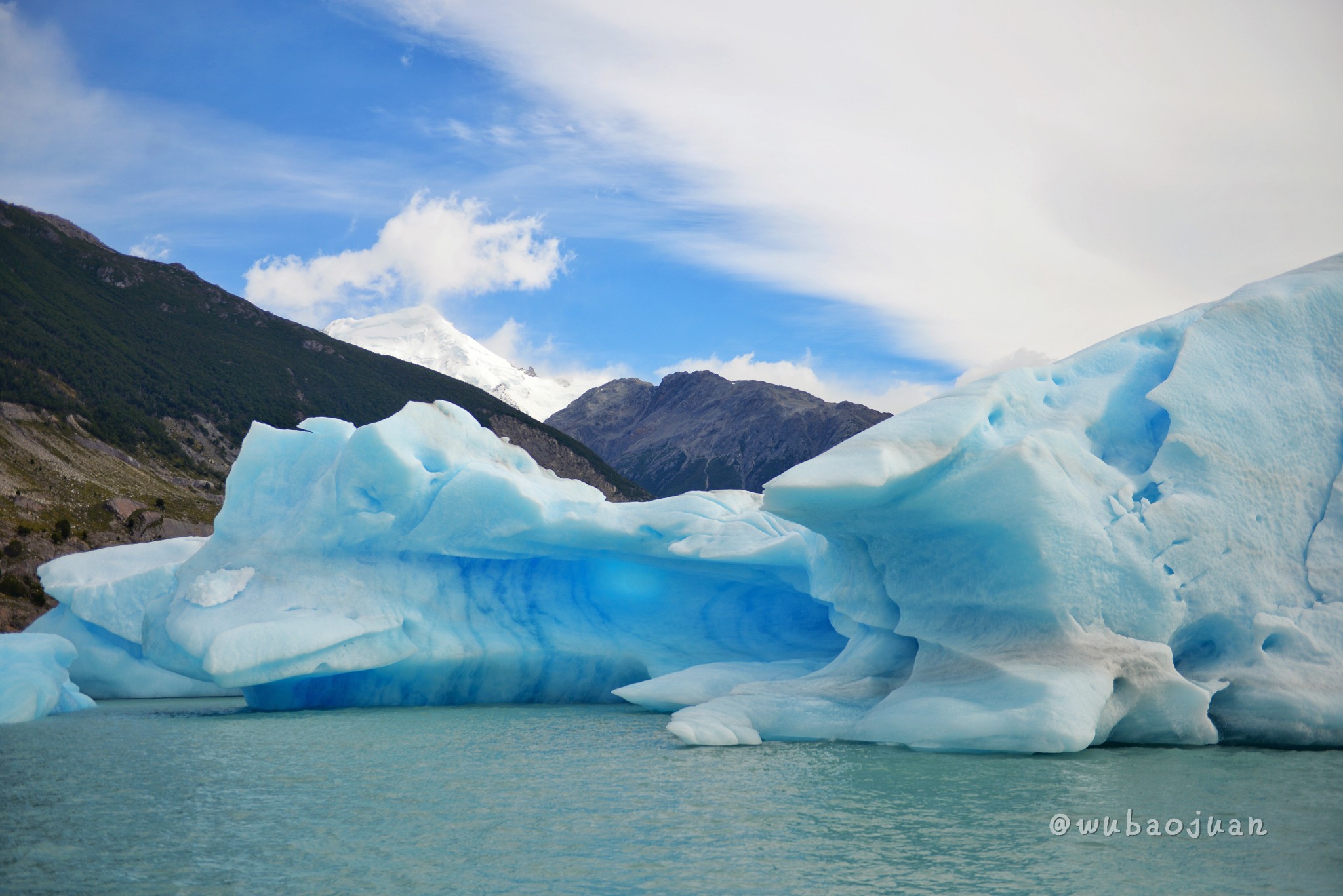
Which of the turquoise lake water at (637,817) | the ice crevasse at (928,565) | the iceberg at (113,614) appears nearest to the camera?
the turquoise lake water at (637,817)

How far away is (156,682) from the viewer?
15.4 metres

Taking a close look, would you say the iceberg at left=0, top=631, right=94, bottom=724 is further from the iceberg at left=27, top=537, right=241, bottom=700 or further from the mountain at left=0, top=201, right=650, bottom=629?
the mountain at left=0, top=201, right=650, bottom=629

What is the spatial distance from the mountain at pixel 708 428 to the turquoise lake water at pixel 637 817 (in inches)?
4198

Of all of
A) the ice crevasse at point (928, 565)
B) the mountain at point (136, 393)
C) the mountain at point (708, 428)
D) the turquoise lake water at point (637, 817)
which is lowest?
the turquoise lake water at point (637, 817)

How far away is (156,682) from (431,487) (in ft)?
22.1

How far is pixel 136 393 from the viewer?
5888cm

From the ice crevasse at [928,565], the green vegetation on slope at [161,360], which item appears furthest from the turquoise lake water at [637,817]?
the green vegetation on slope at [161,360]

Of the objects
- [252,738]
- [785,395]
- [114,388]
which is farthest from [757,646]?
[785,395]

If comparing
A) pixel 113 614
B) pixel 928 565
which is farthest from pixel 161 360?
pixel 928 565

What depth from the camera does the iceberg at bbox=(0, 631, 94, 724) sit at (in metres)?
10.8

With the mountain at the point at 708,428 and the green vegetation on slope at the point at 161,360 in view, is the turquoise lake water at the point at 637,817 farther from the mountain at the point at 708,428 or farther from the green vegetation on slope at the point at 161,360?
the mountain at the point at 708,428

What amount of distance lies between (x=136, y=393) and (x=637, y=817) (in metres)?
62.3

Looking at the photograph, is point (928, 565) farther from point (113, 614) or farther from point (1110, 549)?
point (113, 614)

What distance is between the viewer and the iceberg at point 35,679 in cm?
1075
